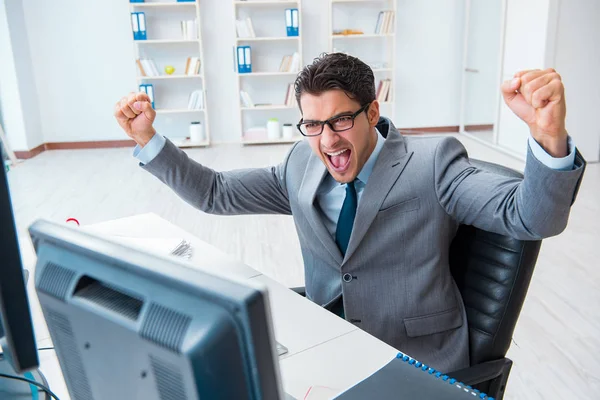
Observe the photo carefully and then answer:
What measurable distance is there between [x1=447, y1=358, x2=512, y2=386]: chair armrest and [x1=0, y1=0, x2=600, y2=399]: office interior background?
4047 millimetres

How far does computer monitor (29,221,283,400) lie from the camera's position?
48 centimetres

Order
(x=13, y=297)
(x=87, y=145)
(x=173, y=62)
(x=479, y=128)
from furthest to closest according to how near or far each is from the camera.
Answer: (x=87, y=145), (x=173, y=62), (x=479, y=128), (x=13, y=297)

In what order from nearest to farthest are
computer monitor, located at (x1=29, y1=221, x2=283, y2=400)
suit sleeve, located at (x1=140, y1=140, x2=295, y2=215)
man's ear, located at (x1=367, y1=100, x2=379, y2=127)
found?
1. computer monitor, located at (x1=29, y1=221, x2=283, y2=400)
2. man's ear, located at (x1=367, y1=100, x2=379, y2=127)
3. suit sleeve, located at (x1=140, y1=140, x2=295, y2=215)

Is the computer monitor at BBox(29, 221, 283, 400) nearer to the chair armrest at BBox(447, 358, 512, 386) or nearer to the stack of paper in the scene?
the chair armrest at BBox(447, 358, 512, 386)

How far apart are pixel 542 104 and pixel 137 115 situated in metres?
1.02

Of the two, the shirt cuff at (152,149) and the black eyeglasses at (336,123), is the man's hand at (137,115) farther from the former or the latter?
the black eyeglasses at (336,123)

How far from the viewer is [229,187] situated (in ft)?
5.71

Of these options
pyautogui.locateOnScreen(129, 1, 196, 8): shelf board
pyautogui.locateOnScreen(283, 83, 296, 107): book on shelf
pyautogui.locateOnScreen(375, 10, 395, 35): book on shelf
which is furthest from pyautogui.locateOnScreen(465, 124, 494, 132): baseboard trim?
pyautogui.locateOnScreen(129, 1, 196, 8): shelf board

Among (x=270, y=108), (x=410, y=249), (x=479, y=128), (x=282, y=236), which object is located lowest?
(x=282, y=236)

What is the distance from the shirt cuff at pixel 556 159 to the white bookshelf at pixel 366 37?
18.5 ft

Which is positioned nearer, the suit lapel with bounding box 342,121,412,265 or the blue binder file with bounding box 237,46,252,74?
the suit lapel with bounding box 342,121,412,265

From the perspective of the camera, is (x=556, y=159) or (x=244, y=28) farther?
(x=244, y=28)

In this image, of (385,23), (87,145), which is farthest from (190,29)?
(385,23)

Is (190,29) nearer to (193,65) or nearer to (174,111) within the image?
(193,65)
